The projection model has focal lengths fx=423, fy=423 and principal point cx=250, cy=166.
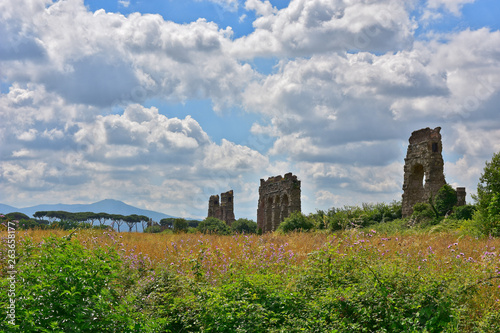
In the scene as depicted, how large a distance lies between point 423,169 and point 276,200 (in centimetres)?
1812

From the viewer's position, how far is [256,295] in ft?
20.3

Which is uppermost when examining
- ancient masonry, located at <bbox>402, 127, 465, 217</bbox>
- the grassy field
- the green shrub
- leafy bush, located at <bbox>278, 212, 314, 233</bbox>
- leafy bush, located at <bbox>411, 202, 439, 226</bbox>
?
ancient masonry, located at <bbox>402, 127, 465, 217</bbox>

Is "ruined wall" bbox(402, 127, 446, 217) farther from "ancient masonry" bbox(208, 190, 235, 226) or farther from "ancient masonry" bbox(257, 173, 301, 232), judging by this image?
"ancient masonry" bbox(208, 190, 235, 226)

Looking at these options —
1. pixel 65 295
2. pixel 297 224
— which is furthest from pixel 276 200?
pixel 65 295

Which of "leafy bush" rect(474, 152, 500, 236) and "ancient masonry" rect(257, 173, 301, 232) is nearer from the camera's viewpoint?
"leafy bush" rect(474, 152, 500, 236)

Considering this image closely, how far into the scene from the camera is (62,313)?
4695 millimetres

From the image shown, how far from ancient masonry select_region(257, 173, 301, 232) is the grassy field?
96.5 ft

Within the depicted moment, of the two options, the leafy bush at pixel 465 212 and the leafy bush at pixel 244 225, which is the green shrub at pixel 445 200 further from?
the leafy bush at pixel 244 225

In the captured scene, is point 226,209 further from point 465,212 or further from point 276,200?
point 465,212

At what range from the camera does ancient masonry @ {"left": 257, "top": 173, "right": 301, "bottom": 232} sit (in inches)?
1502

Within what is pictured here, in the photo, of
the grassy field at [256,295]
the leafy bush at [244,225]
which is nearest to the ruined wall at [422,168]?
the grassy field at [256,295]

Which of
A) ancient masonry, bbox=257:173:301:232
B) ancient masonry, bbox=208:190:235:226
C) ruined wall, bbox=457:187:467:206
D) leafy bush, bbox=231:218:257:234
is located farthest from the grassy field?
ancient masonry, bbox=208:190:235:226

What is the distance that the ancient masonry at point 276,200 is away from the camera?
38156mm

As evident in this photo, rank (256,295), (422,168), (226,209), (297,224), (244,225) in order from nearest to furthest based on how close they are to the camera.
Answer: (256,295)
(297,224)
(422,168)
(244,225)
(226,209)
